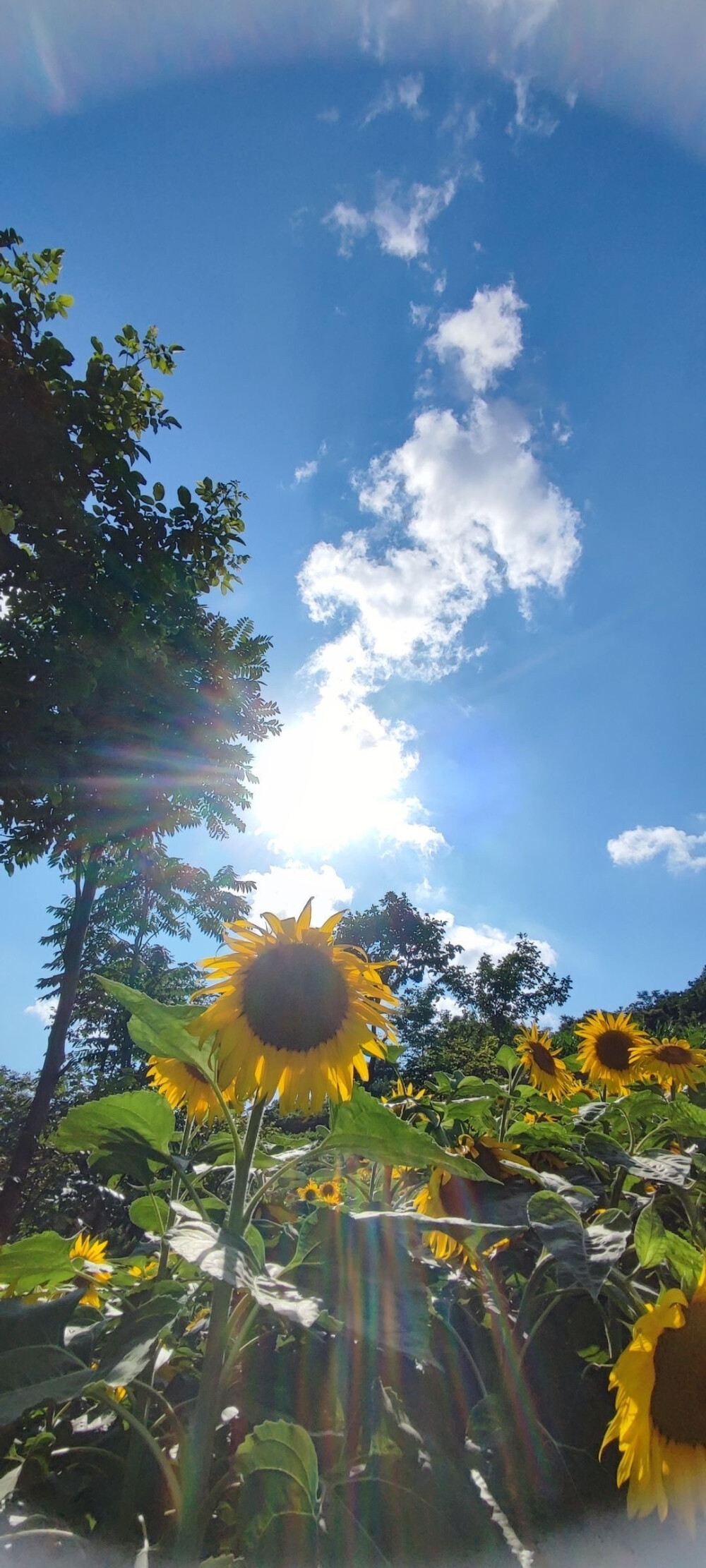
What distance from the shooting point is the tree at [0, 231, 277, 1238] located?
6793mm

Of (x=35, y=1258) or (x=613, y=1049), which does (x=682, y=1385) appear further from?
(x=613, y=1049)

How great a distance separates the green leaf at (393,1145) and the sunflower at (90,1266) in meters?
0.35

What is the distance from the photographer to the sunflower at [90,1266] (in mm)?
1090

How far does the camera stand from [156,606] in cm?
788

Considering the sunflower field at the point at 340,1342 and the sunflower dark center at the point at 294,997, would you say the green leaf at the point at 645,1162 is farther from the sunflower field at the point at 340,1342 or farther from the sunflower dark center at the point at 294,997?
the sunflower dark center at the point at 294,997

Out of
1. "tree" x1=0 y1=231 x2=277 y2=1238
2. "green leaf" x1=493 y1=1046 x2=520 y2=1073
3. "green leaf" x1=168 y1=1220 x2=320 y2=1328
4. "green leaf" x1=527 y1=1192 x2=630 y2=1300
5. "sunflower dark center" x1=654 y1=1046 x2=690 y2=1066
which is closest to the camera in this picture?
"green leaf" x1=168 y1=1220 x2=320 y2=1328

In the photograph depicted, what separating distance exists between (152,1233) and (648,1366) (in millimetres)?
747

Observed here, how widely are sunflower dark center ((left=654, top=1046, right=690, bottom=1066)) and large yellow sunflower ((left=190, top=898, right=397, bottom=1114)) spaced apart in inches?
52.2

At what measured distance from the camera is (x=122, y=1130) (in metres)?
1.00

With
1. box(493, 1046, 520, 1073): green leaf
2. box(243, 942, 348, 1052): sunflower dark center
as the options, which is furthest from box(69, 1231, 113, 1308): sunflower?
box(493, 1046, 520, 1073): green leaf

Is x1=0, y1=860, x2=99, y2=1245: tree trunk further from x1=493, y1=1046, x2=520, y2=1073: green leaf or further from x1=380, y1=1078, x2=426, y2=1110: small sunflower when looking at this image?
x1=493, y1=1046, x2=520, y2=1073: green leaf

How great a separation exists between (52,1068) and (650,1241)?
393 inches

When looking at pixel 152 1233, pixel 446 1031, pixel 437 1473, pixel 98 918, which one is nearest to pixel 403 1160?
pixel 437 1473

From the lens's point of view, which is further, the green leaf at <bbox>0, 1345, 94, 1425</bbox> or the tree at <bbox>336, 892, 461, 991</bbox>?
the tree at <bbox>336, 892, 461, 991</bbox>
